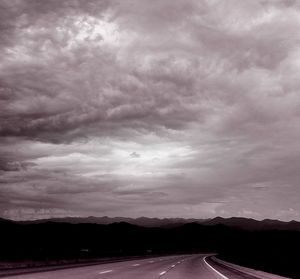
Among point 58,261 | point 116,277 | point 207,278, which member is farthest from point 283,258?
point 58,261

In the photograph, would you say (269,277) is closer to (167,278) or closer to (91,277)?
(167,278)

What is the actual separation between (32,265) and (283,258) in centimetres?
1628

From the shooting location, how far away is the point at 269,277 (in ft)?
62.0

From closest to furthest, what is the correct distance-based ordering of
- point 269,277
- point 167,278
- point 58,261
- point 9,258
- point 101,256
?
point 167,278, point 269,277, point 9,258, point 58,261, point 101,256

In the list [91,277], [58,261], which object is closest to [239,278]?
[91,277]

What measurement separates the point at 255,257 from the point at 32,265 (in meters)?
20.0

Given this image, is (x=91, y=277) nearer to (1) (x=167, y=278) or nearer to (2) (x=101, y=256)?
(1) (x=167, y=278)

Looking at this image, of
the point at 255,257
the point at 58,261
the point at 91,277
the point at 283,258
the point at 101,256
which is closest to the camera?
the point at 91,277

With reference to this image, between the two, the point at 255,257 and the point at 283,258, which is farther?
the point at 255,257

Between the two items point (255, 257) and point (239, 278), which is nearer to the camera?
point (239, 278)

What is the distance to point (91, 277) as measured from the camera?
16484 mm

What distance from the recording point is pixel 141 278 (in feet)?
55.5

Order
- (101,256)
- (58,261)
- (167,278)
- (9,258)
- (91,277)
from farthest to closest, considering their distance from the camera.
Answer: (101,256) < (58,261) < (9,258) < (167,278) < (91,277)

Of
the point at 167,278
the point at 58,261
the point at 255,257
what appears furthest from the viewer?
the point at 255,257
